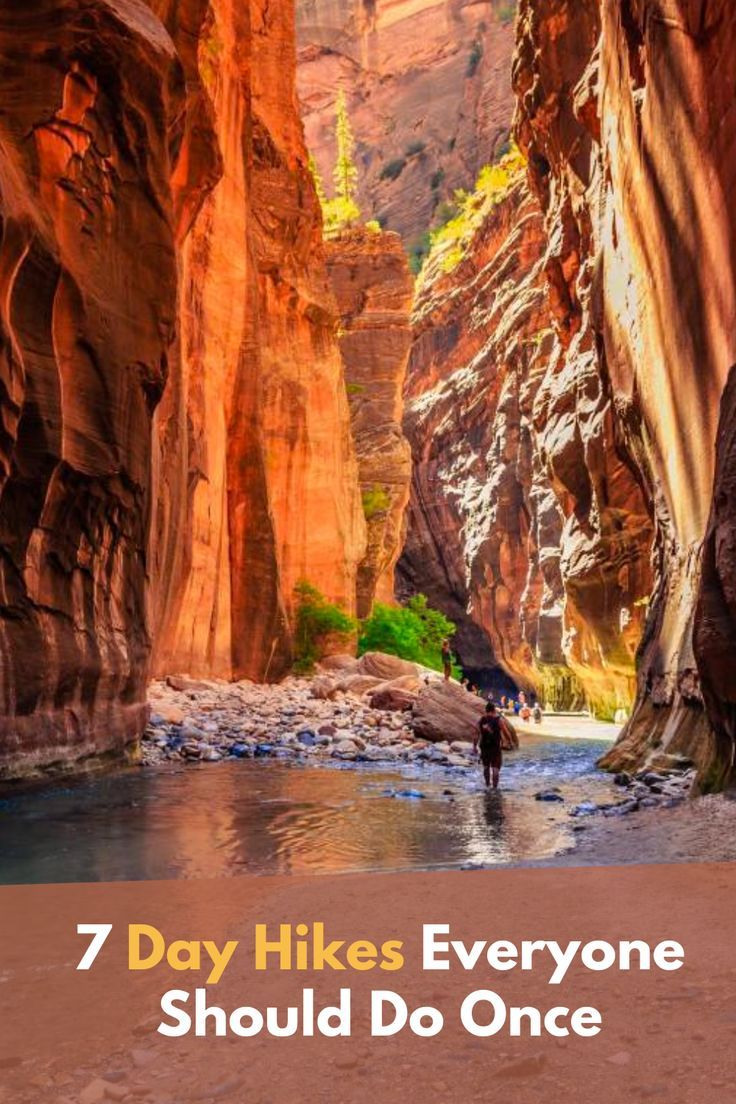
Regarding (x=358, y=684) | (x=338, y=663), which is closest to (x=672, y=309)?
(x=358, y=684)

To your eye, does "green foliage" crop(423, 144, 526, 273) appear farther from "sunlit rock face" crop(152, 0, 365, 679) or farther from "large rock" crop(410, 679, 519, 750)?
"large rock" crop(410, 679, 519, 750)

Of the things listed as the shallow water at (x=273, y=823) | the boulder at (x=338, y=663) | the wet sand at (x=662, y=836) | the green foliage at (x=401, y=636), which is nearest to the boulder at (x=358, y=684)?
the boulder at (x=338, y=663)

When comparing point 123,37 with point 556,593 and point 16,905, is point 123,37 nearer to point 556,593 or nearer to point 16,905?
point 16,905

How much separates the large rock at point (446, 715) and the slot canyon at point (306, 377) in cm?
332

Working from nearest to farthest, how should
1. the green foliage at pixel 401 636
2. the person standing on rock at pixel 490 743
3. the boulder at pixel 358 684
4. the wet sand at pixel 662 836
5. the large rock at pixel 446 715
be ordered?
the wet sand at pixel 662 836 < the person standing on rock at pixel 490 743 < the large rock at pixel 446 715 < the boulder at pixel 358 684 < the green foliage at pixel 401 636

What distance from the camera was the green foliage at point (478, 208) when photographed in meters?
59.1

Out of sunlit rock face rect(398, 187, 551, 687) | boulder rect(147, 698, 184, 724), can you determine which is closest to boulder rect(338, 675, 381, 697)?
boulder rect(147, 698, 184, 724)

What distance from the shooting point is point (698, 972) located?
3.83 meters

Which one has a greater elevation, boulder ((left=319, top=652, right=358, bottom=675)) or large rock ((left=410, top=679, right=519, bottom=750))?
boulder ((left=319, top=652, right=358, bottom=675))

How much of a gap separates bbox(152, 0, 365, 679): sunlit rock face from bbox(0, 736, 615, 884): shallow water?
22.2ft

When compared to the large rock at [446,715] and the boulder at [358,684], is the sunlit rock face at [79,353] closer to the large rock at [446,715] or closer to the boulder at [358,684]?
the large rock at [446,715]

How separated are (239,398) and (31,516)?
15999 millimetres

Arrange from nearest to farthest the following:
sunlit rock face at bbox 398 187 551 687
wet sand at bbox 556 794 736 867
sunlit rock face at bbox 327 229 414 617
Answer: wet sand at bbox 556 794 736 867, sunlit rock face at bbox 327 229 414 617, sunlit rock face at bbox 398 187 551 687

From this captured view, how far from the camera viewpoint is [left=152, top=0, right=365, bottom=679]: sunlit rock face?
22.6 meters
